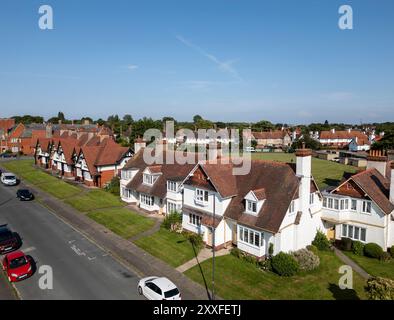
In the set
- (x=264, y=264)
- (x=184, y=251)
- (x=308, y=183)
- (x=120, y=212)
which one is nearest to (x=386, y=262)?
(x=308, y=183)

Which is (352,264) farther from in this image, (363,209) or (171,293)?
(171,293)

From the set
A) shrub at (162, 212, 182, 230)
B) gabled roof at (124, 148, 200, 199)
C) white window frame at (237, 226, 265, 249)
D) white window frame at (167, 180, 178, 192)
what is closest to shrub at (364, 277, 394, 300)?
white window frame at (237, 226, 265, 249)

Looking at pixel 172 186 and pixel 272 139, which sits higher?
pixel 272 139

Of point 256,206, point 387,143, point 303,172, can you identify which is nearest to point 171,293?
point 256,206

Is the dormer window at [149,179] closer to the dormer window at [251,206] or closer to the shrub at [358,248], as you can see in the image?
the dormer window at [251,206]

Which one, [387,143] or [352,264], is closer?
[352,264]
